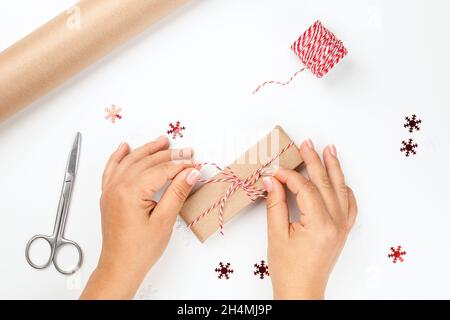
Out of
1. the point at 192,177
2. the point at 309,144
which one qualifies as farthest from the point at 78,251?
A: the point at 309,144

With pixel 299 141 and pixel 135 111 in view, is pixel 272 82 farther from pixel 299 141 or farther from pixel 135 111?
pixel 135 111

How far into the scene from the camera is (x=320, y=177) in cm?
92

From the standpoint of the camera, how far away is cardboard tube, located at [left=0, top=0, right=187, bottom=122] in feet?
2.96

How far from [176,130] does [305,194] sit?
0.30 metres

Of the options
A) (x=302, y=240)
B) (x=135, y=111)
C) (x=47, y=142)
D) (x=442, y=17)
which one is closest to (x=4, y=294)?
(x=47, y=142)

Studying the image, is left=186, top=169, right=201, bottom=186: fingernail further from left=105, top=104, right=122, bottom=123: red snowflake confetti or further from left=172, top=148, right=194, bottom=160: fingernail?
left=105, top=104, right=122, bottom=123: red snowflake confetti

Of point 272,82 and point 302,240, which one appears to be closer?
point 302,240

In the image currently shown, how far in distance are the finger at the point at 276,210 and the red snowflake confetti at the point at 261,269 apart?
10 centimetres

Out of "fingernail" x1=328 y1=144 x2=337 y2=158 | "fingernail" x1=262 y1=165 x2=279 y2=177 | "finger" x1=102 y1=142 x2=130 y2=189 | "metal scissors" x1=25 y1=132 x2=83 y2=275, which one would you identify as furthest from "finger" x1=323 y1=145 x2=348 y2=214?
"metal scissors" x1=25 y1=132 x2=83 y2=275

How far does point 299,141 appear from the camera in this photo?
0.98 metres

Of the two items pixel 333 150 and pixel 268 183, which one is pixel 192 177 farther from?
pixel 333 150

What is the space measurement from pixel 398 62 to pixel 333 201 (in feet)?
1.06

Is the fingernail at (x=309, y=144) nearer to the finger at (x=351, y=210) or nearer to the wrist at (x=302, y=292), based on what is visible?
the finger at (x=351, y=210)
